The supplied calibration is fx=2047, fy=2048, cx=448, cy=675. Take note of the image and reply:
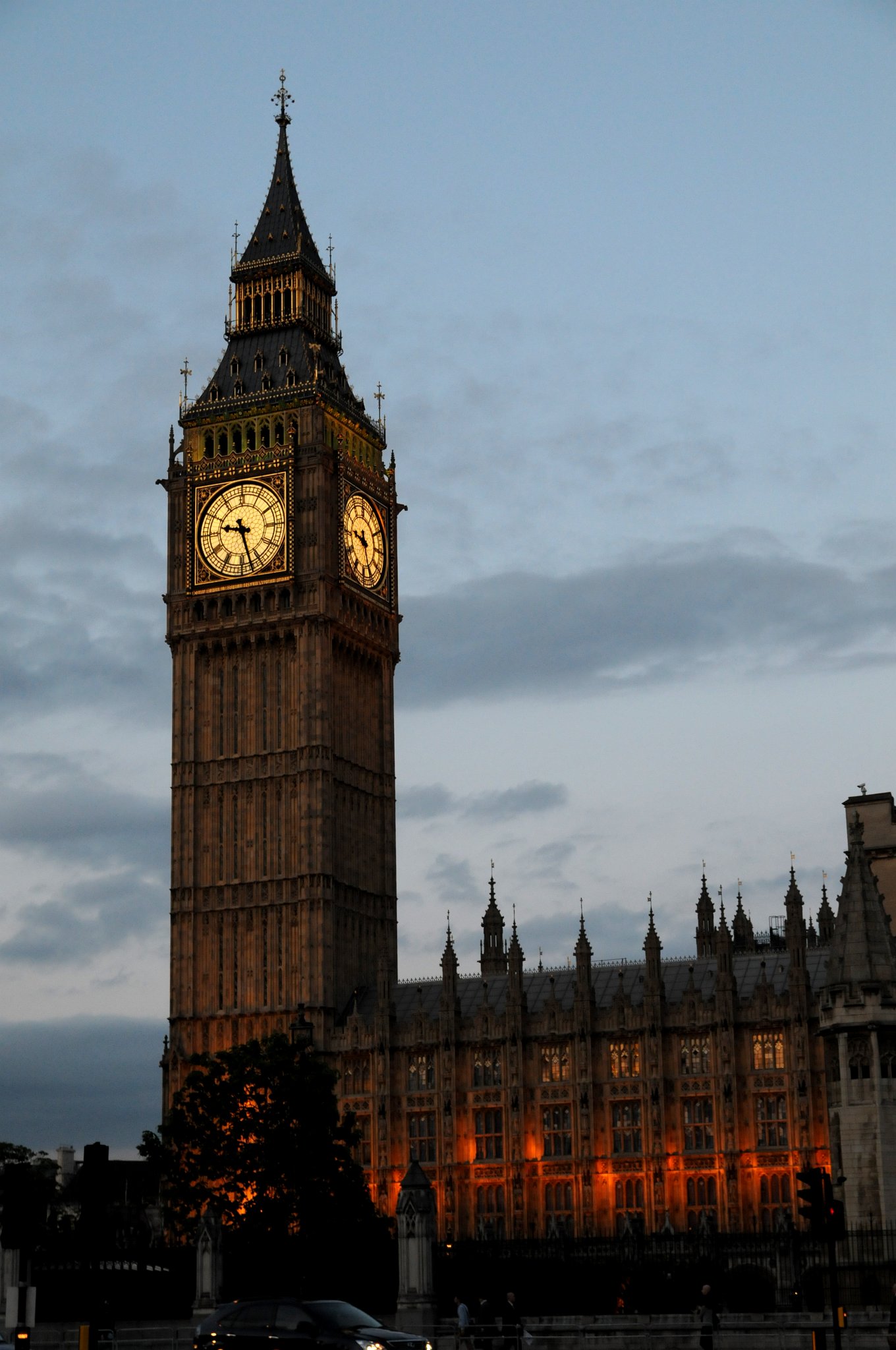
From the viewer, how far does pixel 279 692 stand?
10425 cm

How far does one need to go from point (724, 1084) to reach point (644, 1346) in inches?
1827

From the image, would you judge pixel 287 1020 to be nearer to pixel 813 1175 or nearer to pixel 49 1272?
pixel 49 1272

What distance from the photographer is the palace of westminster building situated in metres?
89.6

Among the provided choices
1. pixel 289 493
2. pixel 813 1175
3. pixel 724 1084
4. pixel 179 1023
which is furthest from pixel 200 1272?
pixel 289 493

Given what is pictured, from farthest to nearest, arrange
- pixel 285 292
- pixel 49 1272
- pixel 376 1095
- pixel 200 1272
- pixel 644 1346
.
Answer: pixel 285 292 < pixel 376 1095 < pixel 49 1272 < pixel 200 1272 < pixel 644 1346

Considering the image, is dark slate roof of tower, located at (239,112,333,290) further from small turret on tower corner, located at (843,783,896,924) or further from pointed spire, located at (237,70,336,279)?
small turret on tower corner, located at (843,783,896,924)

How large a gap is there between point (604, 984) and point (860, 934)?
4331 centimetres

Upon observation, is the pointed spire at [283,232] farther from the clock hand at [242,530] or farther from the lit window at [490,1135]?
the lit window at [490,1135]

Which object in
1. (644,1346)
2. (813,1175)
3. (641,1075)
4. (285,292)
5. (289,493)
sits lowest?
(644,1346)

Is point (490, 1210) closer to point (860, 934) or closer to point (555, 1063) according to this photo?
point (555, 1063)

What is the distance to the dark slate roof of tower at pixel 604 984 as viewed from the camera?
302 ft

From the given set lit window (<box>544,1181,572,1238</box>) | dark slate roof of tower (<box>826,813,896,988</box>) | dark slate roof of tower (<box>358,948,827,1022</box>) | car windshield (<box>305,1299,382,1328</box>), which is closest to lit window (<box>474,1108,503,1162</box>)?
lit window (<box>544,1181,572,1238</box>)

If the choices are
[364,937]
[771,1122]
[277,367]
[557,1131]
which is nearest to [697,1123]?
[771,1122]

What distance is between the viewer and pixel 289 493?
105688 mm
